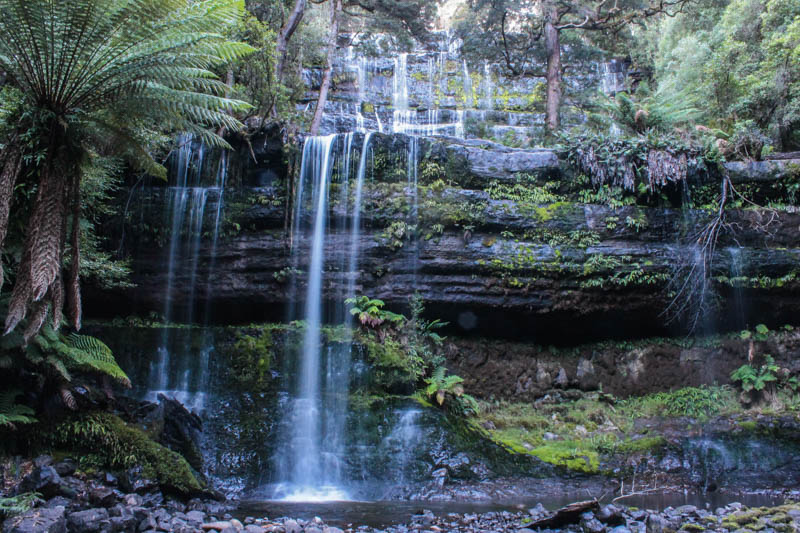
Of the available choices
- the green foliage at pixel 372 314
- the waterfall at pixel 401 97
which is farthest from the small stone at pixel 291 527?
the waterfall at pixel 401 97

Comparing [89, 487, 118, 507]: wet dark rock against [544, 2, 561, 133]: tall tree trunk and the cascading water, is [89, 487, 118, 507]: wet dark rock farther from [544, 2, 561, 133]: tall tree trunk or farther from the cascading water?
[544, 2, 561, 133]: tall tree trunk

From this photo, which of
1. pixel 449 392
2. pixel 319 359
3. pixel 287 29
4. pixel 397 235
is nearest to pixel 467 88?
pixel 287 29

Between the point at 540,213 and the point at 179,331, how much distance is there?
7.78m

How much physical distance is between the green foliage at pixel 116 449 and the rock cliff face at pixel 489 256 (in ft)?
16.3

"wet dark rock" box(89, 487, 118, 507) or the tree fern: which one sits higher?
the tree fern

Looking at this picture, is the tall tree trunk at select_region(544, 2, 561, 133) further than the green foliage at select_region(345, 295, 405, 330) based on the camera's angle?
Yes

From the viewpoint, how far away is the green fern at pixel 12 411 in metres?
5.67

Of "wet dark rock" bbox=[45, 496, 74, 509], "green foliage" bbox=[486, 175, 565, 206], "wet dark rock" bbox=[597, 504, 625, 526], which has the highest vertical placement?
"green foliage" bbox=[486, 175, 565, 206]

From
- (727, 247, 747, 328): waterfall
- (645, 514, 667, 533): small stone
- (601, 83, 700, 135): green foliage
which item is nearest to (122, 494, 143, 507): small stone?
(645, 514, 667, 533): small stone

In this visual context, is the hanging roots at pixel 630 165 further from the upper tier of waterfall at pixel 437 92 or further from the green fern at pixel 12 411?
the green fern at pixel 12 411

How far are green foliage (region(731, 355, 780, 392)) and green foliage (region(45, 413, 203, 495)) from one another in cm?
1085

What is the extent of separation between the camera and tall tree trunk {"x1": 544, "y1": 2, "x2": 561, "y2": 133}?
1495cm

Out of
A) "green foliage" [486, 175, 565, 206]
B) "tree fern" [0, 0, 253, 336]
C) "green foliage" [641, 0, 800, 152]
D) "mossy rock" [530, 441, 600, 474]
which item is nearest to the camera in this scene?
"tree fern" [0, 0, 253, 336]

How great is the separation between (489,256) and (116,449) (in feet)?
24.9
